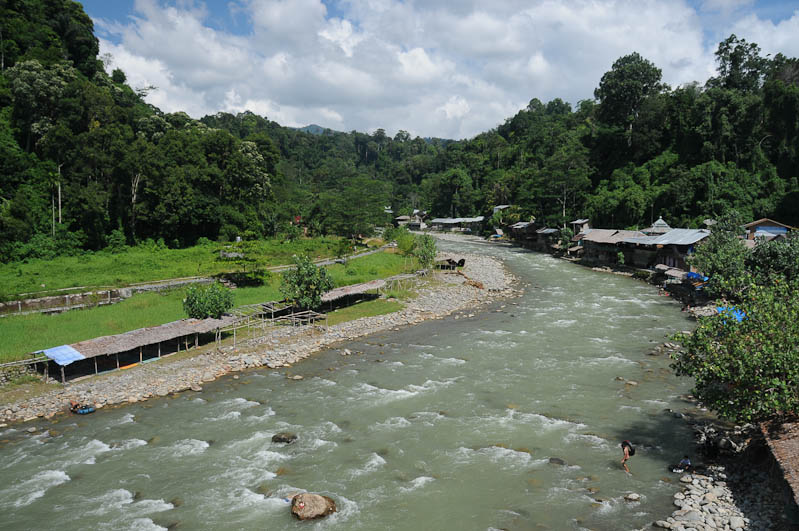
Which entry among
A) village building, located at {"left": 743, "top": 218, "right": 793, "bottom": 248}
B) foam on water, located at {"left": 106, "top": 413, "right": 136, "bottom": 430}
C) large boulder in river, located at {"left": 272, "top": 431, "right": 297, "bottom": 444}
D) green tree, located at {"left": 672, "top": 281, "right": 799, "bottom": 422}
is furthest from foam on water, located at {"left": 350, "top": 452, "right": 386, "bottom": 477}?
village building, located at {"left": 743, "top": 218, "right": 793, "bottom": 248}

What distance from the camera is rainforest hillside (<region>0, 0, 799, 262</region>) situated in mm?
43250

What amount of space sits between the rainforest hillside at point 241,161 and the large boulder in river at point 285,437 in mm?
34358

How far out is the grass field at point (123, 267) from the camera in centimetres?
3231

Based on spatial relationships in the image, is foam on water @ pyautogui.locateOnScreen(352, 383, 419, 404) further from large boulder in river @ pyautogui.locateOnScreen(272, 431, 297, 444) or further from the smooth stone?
the smooth stone

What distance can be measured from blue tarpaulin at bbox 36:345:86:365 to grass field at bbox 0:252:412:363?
5.87ft

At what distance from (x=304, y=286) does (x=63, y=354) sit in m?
13.2

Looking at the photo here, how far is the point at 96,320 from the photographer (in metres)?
27.2

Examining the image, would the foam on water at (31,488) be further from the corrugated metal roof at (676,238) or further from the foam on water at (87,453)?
the corrugated metal roof at (676,238)

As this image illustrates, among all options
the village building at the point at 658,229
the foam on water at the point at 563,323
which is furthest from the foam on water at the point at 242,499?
the village building at the point at 658,229

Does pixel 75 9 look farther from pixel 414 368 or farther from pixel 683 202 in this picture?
pixel 683 202

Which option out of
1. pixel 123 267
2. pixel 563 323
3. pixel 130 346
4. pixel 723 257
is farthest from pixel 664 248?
pixel 123 267

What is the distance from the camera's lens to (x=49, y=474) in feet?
46.7

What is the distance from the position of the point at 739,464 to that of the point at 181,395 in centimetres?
2017

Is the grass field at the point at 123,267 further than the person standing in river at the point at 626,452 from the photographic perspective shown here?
Yes
